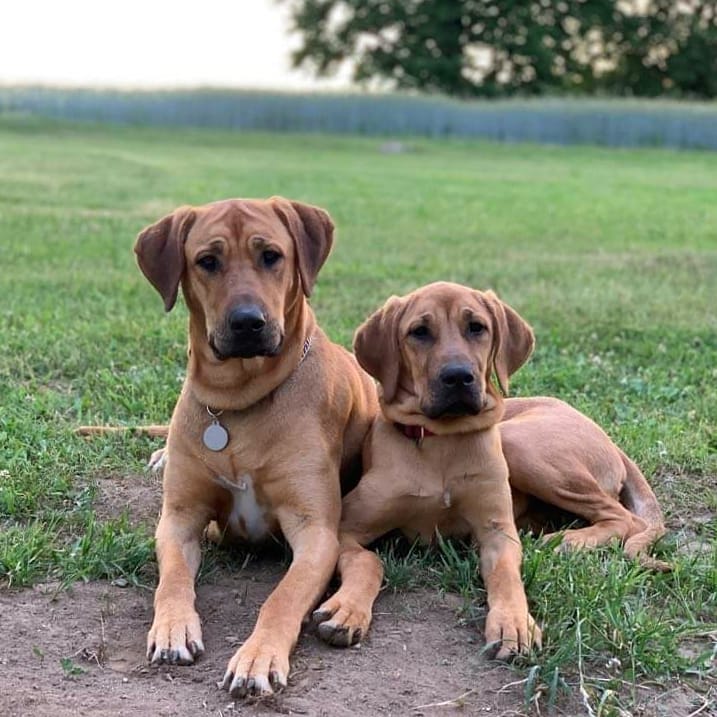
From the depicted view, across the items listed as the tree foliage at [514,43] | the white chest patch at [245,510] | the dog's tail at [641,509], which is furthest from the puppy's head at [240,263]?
the tree foliage at [514,43]

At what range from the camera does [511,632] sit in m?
3.91

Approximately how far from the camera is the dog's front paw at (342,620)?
3.96 meters

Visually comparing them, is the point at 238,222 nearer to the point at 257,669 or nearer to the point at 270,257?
the point at 270,257

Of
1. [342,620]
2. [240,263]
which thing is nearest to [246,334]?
[240,263]

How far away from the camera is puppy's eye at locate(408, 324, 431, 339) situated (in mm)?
4797

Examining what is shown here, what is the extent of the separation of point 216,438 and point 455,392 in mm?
1013

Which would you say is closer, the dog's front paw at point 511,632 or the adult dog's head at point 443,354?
the dog's front paw at point 511,632

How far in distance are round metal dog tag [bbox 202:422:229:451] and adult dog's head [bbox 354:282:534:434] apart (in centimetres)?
72

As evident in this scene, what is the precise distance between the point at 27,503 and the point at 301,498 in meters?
1.43

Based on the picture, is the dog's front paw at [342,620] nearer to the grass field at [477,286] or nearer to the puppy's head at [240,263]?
the grass field at [477,286]

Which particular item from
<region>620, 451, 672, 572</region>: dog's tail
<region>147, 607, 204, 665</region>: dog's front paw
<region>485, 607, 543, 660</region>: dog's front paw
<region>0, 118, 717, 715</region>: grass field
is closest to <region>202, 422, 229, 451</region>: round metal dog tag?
<region>0, 118, 717, 715</region>: grass field

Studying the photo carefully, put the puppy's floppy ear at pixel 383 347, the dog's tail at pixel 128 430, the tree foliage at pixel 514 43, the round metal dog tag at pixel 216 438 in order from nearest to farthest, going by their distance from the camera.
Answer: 1. the round metal dog tag at pixel 216 438
2. the puppy's floppy ear at pixel 383 347
3. the dog's tail at pixel 128 430
4. the tree foliage at pixel 514 43

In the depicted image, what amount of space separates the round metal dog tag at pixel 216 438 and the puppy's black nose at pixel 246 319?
50cm

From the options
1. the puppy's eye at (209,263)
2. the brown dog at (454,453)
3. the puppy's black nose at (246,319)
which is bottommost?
the brown dog at (454,453)
